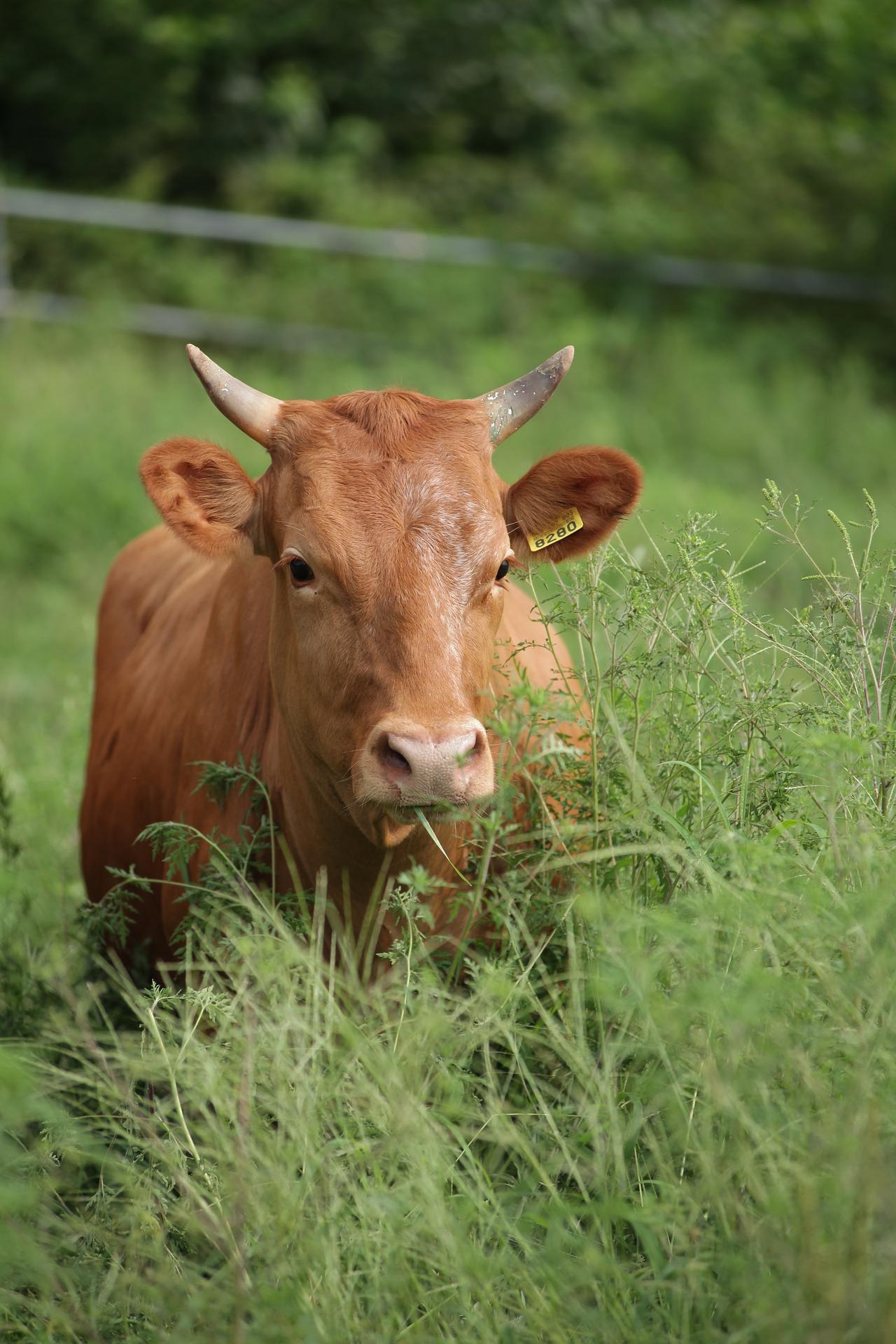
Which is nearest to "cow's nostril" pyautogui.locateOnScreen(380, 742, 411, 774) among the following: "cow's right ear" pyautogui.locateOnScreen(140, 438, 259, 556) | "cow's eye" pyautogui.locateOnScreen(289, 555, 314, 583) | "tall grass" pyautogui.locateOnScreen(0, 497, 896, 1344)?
"tall grass" pyautogui.locateOnScreen(0, 497, 896, 1344)

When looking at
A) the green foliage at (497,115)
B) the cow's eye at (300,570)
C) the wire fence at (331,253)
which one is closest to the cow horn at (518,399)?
the cow's eye at (300,570)

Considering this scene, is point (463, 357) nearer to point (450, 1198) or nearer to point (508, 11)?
point (508, 11)

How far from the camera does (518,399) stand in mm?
3299

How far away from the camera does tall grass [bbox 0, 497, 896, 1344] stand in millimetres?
2076

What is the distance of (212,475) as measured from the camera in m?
3.28

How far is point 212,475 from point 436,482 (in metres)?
0.59

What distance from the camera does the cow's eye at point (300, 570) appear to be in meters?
3.01

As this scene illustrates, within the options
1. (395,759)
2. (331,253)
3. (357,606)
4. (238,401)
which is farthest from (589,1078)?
(331,253)

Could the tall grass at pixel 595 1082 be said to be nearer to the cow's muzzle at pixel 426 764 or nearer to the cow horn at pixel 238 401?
the cow's muzzle at pixel 426 764

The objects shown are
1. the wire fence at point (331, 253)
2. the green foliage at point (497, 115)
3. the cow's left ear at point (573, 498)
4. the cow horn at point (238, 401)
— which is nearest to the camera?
the cow horn at point (238, 401)

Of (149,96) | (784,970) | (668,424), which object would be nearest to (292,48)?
(149,96)

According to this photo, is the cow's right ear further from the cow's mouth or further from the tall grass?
the cow's mouth

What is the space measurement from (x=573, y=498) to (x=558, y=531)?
0.28 ft

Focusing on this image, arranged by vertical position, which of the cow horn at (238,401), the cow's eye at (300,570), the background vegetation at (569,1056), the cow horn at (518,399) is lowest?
the background vegetation at (569,1056)
